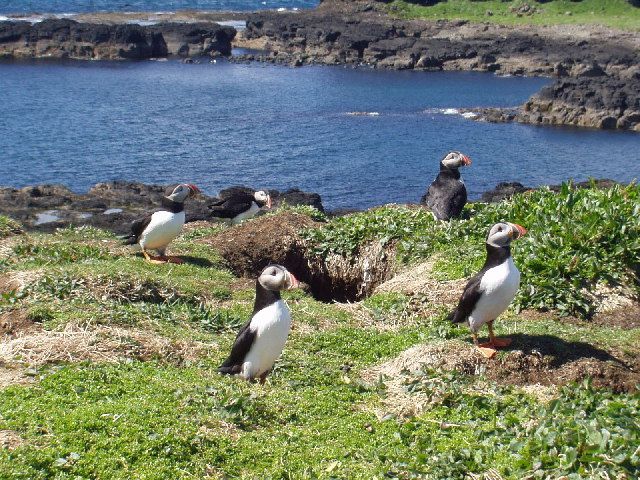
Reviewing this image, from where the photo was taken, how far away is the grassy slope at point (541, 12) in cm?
8550

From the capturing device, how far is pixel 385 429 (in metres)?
9.02

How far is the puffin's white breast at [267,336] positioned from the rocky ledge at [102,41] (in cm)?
7464

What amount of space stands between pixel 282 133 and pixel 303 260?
35878 millimetres

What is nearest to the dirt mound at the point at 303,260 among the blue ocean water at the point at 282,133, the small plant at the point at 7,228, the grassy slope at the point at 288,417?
the grassy slope at the point at 288,417

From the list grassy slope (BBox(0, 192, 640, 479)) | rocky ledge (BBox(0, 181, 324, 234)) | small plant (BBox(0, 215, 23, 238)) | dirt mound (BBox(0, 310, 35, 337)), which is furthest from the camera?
rocky ledge (BBox(0, 181, 324, 234))

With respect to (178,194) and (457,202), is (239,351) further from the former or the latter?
(457,202)

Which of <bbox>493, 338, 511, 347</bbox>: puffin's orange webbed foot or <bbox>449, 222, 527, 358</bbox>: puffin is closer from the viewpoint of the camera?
<bbox>449, 222, 527, 358</bbox>: puffin

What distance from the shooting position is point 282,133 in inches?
2046

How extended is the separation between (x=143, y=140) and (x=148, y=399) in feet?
136

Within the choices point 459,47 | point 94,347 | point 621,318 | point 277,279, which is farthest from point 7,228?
point 459,47

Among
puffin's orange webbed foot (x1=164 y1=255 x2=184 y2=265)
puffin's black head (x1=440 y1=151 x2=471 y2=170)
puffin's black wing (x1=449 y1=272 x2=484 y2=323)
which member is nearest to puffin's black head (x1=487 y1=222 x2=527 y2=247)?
puffin's black wing (x1=449 y1=272 x2=484 y2=323)

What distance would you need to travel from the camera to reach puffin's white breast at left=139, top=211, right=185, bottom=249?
1496cm

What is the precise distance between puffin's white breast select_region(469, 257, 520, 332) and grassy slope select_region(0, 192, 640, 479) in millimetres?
994

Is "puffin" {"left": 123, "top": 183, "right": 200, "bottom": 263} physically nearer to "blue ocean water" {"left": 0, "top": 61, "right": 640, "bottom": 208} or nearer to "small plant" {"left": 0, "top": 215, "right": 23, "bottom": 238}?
"small plant" {"left": 0, "top": 215, "right": 23, "bottom": 238}
